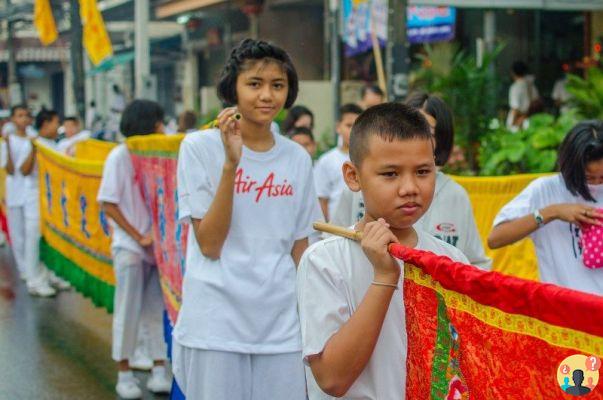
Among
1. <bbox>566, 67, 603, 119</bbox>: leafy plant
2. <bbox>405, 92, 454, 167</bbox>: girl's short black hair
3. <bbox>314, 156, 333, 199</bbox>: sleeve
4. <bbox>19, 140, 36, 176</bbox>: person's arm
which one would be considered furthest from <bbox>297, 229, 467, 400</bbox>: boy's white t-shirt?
<bbox>19, 140, 36, 176</bbox>: person's arm

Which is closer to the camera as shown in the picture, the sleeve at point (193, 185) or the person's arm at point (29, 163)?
the sleeve at point (193, 185)

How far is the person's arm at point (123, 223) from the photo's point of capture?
6.96 metres

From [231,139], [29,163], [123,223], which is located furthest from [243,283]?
[29,163]

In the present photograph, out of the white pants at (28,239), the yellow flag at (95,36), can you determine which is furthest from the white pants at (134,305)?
the yellow flag at (95,36)

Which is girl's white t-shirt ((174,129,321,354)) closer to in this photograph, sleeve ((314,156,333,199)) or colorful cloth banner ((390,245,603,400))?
colorful cloth banner ((390,245,603,400))

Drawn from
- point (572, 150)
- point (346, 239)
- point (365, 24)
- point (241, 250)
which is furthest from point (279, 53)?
point (365, 24)

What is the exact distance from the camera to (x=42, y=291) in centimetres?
1098

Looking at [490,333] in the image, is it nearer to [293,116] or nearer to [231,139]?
[231,139]

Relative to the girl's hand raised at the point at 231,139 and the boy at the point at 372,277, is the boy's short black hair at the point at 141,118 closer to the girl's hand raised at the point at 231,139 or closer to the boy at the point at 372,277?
the girl's hand raised at the point at 231,139

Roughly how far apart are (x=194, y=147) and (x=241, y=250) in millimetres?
442

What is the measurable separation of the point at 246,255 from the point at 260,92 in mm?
631

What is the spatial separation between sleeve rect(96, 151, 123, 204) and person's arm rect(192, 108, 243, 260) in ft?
9.81

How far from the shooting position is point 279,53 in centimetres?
433

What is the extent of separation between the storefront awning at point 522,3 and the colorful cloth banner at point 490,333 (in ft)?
23.2
